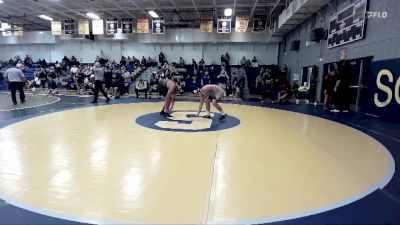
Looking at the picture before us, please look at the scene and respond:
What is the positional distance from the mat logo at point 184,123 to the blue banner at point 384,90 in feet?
13.7

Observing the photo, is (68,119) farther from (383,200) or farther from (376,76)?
(376,76)

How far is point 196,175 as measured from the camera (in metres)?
3.22

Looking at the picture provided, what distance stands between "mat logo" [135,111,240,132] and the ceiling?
33.4ft

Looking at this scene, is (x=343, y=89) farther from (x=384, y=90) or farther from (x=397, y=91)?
(x=397, y=91)

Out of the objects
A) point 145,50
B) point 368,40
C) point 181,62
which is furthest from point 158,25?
point 368,40

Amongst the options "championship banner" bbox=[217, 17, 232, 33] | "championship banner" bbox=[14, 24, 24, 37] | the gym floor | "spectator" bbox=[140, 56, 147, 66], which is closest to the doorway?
the gym floor

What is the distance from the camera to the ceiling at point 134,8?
1553cm

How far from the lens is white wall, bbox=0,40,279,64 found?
22266mm

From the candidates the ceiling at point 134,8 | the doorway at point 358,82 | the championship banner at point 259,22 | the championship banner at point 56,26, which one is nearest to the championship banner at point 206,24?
the ceiling at point 134,8

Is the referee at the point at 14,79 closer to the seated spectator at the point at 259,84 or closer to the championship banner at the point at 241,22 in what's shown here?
the championship banner at the point at 241,22

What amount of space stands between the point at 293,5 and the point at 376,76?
6002mm

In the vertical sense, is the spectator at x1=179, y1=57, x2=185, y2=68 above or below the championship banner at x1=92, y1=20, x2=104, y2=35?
below

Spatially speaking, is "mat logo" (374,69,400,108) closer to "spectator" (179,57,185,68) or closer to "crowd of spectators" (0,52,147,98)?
"crowd of spectators" (0,52,147,98)

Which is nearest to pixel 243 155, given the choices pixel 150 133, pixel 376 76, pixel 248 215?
pixel 248 215
